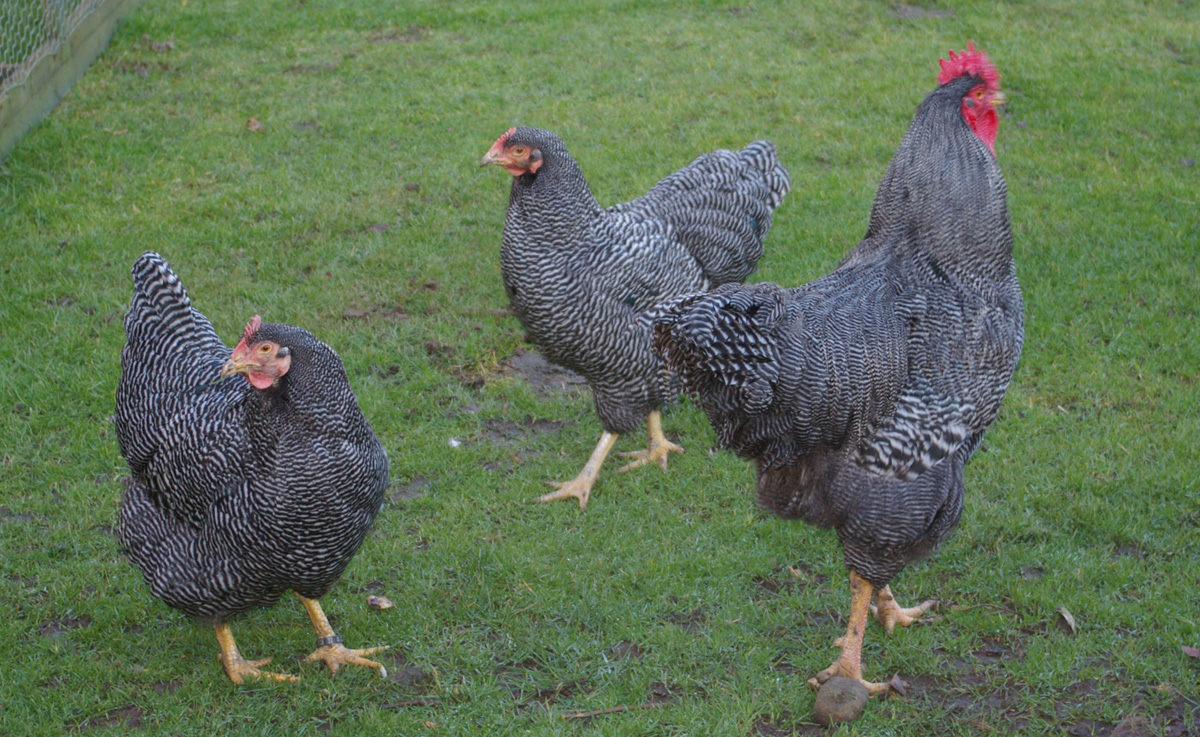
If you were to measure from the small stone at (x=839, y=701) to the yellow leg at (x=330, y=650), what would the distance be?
1.88m

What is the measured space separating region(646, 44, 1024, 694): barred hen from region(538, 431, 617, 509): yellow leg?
4.99 feet

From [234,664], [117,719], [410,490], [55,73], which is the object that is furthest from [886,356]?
[55,73]

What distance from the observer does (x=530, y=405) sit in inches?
251

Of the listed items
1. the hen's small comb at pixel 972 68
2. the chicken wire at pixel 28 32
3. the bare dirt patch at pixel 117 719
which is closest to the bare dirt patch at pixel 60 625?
the bare dirt patch at pixel 117 719

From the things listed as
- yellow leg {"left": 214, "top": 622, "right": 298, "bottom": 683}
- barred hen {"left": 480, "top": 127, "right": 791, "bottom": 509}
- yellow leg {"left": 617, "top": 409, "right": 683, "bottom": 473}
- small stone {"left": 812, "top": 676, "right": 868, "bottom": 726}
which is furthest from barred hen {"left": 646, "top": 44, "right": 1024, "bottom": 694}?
yellow leg {"left": 214, "top": 622, "right": 298, "bottom": 683}

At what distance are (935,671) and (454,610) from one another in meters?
2.22

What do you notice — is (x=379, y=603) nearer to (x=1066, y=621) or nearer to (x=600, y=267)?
(x=600, y=267)

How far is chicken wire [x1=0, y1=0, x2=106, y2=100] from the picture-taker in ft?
30.0

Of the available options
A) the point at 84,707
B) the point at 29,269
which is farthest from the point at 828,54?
the point at 84,707

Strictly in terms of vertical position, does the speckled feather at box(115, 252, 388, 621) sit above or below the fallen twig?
above

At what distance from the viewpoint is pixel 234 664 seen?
445 cm

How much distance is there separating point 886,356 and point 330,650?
2.71 metres

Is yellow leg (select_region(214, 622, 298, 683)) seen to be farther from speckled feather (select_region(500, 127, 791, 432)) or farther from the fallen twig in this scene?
speckled feather (select_region(500, 127, 791, 432))

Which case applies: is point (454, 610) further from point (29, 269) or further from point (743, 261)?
point (29, 269)
